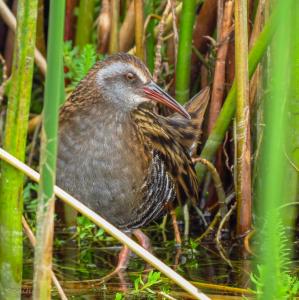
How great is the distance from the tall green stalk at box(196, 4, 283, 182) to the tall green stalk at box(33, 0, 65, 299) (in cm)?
151

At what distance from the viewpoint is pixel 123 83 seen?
371 cm

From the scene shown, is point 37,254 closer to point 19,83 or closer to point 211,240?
point 19,83

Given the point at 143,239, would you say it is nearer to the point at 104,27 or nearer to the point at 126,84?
the point at 126,84

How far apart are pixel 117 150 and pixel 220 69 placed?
0.77 metres

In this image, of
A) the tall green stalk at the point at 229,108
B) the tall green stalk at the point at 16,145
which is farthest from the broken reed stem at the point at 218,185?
the tall green stalk at the point at 16,145

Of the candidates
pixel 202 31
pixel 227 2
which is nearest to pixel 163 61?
pixel 202 31

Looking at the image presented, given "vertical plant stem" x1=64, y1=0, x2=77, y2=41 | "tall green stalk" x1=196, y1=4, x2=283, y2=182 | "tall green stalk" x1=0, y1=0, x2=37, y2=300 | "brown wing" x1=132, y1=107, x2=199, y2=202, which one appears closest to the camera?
"tall green stalk" x1=0, y1=0, x2=37, y2=300

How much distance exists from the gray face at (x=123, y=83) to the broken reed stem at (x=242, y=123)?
402 mm

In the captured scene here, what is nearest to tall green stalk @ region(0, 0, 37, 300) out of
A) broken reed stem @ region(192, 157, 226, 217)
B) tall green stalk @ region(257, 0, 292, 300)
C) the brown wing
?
tall green stalk @ region(257, 0, 292, 300)

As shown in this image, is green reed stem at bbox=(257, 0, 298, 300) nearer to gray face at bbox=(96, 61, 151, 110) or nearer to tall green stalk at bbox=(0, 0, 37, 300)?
tall green stalk at bbox=(0, 0, 37, 300)

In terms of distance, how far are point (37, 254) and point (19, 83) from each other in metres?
0.45

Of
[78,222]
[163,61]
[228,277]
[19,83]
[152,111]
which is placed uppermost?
[163,61]

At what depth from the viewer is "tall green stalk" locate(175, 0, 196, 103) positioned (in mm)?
3912

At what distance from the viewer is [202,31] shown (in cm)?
432
